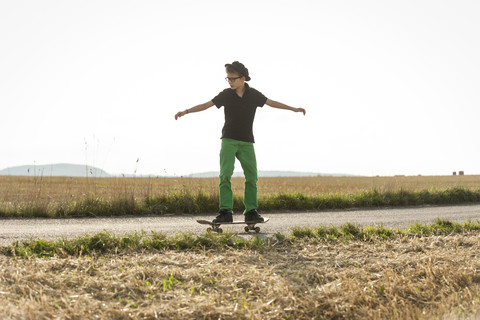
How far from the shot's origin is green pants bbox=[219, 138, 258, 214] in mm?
7012

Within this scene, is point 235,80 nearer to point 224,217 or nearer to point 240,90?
point 240,90

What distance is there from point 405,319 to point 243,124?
4163 millimetres

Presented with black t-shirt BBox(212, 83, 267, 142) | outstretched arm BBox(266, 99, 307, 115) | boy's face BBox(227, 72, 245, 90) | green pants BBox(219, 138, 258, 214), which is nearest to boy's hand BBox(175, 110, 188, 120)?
black t-shirt BBox(212, 83, 267, 142)

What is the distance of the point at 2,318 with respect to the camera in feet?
10.9

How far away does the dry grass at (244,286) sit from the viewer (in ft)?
11.6

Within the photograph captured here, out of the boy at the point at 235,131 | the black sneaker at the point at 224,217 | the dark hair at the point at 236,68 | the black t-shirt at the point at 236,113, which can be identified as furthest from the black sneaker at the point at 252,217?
the dark hair at the point at 236,68

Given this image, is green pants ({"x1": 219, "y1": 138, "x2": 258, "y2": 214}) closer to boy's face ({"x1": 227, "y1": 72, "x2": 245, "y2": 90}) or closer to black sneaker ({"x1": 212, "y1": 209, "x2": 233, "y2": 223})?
black sneaker ({"x1": 212, "y1": 209, "x2": 233, "y2": 223})

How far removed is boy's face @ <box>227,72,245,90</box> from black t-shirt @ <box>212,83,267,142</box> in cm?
10

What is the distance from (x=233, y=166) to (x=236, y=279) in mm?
3160

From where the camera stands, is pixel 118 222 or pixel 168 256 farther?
pixel 118 222

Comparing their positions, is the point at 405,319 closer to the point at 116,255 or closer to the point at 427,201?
the point at 116,255

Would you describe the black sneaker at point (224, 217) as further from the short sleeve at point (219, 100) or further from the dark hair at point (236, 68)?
the dark hair at point (236, 68)

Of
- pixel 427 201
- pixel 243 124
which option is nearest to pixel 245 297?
pixel 243 124

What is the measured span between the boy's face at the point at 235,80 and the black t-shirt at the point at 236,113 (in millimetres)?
101
